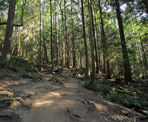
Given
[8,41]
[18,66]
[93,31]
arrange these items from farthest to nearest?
1. [93,31]
2. [18,66]
3. [8,41]

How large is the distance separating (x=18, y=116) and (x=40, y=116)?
68 cm

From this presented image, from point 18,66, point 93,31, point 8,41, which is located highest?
point 93,31

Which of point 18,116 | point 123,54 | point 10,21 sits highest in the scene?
point 10,21

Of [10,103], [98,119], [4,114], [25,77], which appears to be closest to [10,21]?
[25,77]

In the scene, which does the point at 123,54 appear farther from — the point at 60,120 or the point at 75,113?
the point at 60,120

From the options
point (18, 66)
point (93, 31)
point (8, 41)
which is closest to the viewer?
point (8, 41)

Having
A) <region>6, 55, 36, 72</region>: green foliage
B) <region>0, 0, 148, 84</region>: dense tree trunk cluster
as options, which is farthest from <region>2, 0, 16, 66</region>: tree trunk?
<region>6, 55, 36, 72</region>: green foliage

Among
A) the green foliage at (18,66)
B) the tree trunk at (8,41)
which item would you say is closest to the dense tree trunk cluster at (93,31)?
the tree trunk at (8,41)

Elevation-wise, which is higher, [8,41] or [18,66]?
[8,41]

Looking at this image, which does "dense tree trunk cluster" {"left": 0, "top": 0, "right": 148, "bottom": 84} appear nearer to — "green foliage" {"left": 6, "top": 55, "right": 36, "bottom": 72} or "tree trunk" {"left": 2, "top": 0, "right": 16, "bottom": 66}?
"tree trunk" {"left": 2, "top": 0, "right": 16, "bottom": 66}

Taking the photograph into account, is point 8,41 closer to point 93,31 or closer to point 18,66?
point 18,66

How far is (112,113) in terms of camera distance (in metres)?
4.41

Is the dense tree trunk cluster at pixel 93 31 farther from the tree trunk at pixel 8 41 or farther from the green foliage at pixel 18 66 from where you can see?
the green foliage at pixel 18 66

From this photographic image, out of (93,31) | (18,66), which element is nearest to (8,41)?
(18,66)
